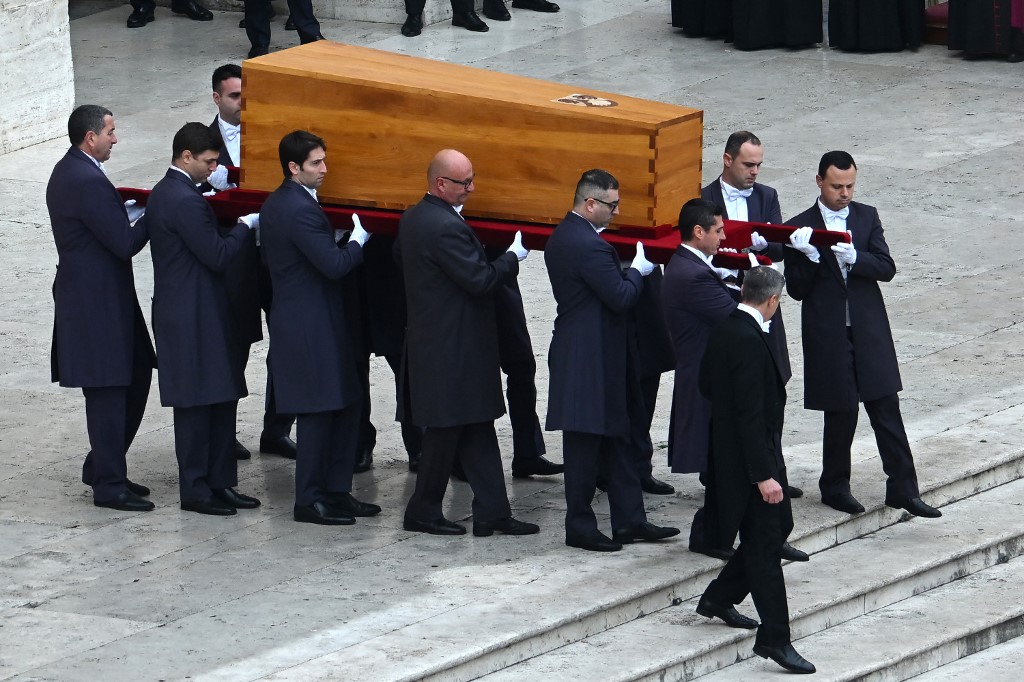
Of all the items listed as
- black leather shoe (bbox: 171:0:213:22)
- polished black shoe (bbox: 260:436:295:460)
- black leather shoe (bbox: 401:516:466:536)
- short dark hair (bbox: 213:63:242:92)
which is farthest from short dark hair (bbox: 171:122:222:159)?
black leather shoe (bbox: 171:0:213:22)

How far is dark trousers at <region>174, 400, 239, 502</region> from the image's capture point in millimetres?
8172

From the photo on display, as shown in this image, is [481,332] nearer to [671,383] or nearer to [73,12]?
[671,383]

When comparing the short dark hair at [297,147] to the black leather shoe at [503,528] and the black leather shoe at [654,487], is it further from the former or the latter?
the black leather shoe at [654,487]

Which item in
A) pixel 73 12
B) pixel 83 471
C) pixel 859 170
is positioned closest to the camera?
pixel 83 471

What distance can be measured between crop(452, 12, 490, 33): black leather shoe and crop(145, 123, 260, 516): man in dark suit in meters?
8.71

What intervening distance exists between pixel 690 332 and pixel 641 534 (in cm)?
82

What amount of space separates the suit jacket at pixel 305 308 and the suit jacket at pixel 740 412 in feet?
5.56

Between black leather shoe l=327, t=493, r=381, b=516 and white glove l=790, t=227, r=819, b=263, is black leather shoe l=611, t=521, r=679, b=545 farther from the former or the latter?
white glove l=790, t=227, r=819, b=263

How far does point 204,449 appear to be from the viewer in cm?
821

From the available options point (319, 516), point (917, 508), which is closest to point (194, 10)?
point (319, 516)

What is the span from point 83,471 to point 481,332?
76.2 inches

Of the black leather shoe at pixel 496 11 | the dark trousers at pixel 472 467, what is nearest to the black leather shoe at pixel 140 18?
the black leather shoe at pixel 496 11

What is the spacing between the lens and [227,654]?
6684 millimetres

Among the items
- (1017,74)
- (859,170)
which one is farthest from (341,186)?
(1017,74)
